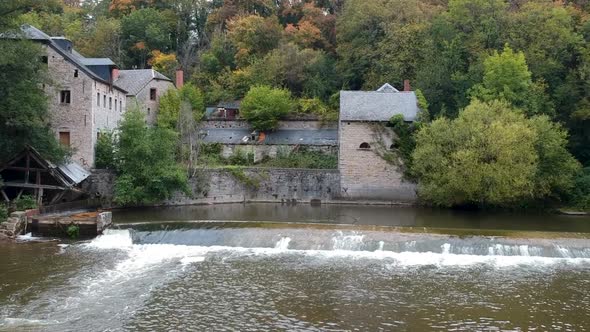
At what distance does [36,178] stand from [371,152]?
19318 millimetres

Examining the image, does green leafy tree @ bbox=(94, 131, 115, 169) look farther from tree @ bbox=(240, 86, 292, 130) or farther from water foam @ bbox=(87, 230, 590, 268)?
tree @ bbox=(240, 86, 292, 130)

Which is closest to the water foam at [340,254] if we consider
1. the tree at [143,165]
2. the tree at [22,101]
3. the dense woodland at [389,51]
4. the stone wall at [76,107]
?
the tree at [22,101]

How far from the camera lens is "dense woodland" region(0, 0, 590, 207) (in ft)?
106

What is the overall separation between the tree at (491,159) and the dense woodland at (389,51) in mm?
134

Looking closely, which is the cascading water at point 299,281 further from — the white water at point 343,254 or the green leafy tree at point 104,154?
the green leafy tree at point 104,154

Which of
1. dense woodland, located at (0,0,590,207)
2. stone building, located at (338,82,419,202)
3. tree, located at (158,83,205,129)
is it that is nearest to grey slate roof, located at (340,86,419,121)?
stone building, located at (338,82,419,202)

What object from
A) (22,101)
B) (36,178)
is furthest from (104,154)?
(22,101)

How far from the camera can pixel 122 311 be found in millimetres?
13148

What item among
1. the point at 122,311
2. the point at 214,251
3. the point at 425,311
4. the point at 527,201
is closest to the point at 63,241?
the point at 214,251

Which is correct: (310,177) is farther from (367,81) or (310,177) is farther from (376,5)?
(376,5)

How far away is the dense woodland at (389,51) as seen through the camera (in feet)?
106

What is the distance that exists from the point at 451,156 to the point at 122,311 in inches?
843

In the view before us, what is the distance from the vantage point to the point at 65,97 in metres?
30.6

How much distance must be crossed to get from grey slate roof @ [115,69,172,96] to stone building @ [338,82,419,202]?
16.6m
